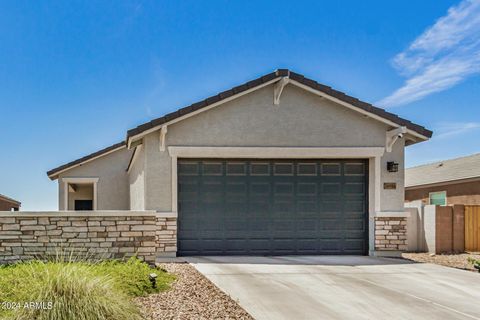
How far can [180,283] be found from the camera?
7922mm

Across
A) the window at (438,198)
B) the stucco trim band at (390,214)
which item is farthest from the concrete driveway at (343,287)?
the window at (438,198)

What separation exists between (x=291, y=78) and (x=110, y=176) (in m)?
10.8

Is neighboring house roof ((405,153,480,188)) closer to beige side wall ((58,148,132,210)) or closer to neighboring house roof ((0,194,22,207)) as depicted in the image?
beige side wall ((58,148,132,210))

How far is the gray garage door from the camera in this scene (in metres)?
12.1

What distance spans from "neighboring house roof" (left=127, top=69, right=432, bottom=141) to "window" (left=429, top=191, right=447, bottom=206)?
11.9 meters

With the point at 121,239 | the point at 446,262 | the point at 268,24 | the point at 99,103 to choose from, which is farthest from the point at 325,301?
the point at 99,103

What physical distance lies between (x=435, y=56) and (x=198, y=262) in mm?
10209

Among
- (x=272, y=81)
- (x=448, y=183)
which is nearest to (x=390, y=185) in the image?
(x=272, y=81)

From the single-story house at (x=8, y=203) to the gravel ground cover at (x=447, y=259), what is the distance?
23.0 meters

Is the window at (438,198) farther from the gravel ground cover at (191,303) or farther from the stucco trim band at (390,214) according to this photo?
the gravel ground cover at (191,303)

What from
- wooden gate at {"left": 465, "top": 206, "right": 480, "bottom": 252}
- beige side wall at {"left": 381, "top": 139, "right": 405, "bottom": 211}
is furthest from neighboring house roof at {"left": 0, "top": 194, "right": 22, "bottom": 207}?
wooden gate at {"left": 465, "top": 206, "right": 480, "bottom": 252}

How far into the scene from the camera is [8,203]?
1129 inches

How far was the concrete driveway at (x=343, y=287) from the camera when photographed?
255 inches

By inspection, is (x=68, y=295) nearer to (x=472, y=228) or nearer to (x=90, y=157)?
(x=472, y=228)
